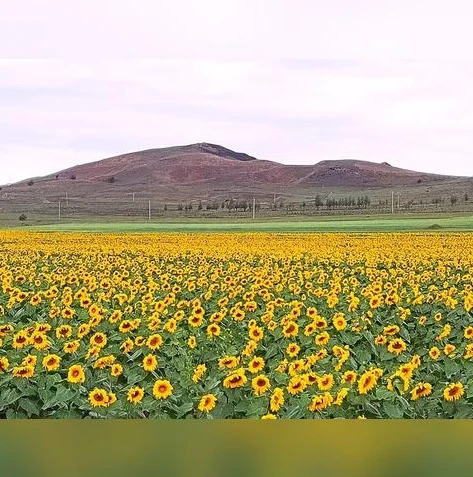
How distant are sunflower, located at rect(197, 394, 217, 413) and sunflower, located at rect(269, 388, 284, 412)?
0.29 m

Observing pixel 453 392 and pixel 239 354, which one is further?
pixel 239 354

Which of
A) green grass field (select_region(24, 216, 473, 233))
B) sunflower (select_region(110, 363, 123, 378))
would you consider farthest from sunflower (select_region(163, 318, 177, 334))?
green grass field (select_region(24, 216, 473, 233))

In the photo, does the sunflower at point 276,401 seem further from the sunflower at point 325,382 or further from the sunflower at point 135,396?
the sunflower at point 135,396

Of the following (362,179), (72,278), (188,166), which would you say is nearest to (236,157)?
(188,166)

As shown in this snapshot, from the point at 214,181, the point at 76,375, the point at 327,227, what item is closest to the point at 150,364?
the point at 76,375

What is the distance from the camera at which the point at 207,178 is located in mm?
105125

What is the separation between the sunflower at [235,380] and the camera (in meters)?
4.01

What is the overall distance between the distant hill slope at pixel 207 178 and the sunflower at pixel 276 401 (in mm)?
91464

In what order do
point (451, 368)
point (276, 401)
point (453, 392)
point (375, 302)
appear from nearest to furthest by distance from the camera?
point (276, 401) < point (453, 392) < point (451, 368) < point (375, 302)

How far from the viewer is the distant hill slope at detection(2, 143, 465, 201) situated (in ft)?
324

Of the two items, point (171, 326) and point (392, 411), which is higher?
point (171, 326)

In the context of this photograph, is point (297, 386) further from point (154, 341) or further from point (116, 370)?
point (154, 341)

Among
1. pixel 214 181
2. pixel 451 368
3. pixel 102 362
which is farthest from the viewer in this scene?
pixel 214 181

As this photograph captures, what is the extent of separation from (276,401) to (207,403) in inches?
13.9
